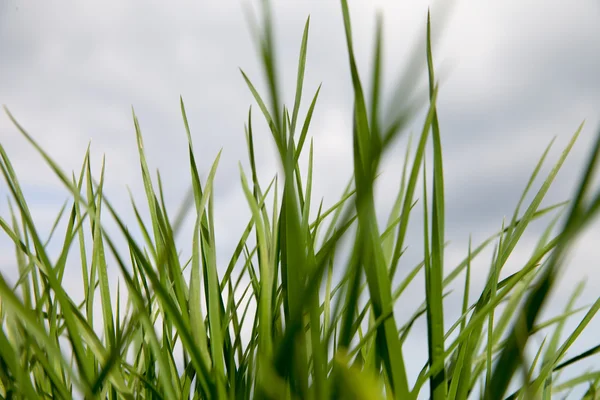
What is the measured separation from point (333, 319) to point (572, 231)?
0.50 ft

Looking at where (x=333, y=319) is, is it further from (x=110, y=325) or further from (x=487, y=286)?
(x=110, y=325)

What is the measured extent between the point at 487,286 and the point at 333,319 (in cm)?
26

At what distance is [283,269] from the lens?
0.45m

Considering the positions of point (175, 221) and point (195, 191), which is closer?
point (175, 221)

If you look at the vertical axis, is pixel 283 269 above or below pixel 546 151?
below

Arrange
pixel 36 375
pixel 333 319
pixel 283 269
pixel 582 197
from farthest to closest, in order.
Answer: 1. pixel 36 375
2. pixel 283 269
3. pixel 333 319
4. pixel 582 197

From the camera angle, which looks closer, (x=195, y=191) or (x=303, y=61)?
(x=303, y=61)

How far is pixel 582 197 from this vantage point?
223 millimetres

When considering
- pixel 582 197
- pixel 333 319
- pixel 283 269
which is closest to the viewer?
pixel 582 197

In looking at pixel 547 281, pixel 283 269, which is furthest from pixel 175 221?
pixel 547 281

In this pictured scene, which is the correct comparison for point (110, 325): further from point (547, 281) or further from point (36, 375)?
point (547, 281)

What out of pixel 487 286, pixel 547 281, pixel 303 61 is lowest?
pixel 547 281

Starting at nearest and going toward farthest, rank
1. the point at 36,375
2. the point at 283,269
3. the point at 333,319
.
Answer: the point at 333,319 → the point at 283,269 → the point at 36,375

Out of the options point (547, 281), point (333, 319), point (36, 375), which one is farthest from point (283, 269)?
point (36, 375)
